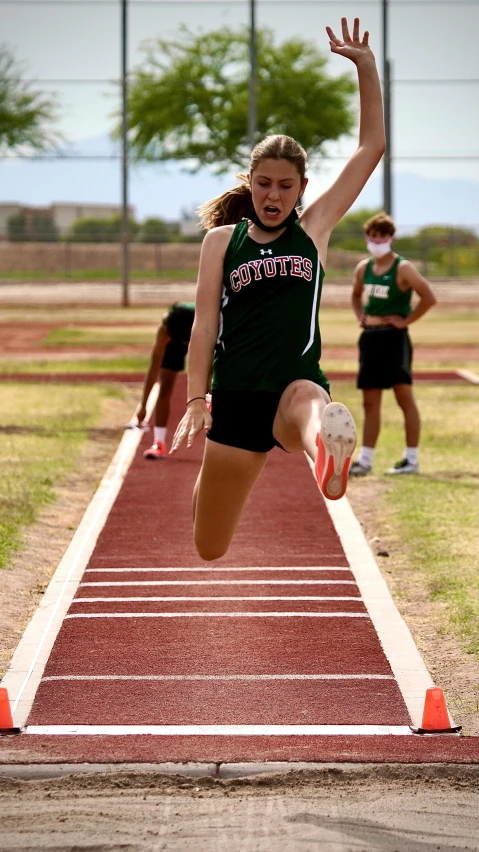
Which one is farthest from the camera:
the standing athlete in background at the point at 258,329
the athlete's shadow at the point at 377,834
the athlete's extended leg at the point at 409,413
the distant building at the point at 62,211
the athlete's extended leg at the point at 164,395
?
the distant building at the point at 62,211

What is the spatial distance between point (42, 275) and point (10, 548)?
4465 cm

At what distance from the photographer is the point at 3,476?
35.8 ft

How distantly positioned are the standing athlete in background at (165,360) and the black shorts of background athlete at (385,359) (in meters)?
1.64

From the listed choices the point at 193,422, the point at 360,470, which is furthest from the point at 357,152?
the point at 360,470

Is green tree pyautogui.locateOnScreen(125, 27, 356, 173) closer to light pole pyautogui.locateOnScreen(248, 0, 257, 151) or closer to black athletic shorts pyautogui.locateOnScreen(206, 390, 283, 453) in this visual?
light pole pyautogui.locateOnScreen(248, 0, 257, 151)

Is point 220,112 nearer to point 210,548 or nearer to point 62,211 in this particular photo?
point 62,211

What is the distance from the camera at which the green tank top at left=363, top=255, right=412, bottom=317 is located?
1121 centimetres

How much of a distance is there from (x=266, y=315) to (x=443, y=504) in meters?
5.33

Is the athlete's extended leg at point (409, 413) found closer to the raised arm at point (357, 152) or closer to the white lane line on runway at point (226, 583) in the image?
the white lane line on runway at point (226, 583)

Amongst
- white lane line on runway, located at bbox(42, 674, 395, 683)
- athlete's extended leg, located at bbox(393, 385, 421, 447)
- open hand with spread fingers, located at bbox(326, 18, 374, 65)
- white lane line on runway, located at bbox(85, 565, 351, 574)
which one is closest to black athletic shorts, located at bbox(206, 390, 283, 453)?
white lane line on runway, located at bbox(42, 674, 395, 683)

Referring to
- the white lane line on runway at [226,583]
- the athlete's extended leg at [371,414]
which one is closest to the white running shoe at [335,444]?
the white lane line on runway at [226,583]

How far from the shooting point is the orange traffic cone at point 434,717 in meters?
5.18

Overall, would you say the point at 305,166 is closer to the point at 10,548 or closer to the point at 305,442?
the point at 305,442

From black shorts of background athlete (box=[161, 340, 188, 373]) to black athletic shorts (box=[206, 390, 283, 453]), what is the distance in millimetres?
6264
